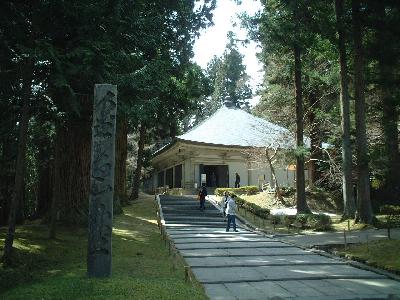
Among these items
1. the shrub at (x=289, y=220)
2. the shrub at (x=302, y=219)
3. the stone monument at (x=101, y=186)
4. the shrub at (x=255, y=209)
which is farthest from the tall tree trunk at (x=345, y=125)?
the stone monument at (x=101, y=186)

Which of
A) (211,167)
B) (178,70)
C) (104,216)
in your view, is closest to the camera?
(104,216)

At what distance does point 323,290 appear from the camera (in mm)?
7926

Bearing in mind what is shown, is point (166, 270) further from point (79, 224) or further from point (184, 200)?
point (184, 200)

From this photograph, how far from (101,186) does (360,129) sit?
13.0 m

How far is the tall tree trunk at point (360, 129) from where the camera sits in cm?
1712

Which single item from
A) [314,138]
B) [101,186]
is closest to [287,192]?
[314,138]

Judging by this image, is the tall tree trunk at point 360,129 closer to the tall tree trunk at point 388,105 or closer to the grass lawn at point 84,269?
the tall tree trunk at point 388,105

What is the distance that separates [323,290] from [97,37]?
25.9ft

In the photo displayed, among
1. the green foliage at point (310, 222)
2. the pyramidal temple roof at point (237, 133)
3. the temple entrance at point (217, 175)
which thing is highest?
the pyramidal temple roof at point (237, 133)

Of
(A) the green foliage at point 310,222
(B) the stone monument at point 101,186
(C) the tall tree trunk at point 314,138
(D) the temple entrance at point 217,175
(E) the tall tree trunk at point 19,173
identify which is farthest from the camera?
(D) the temple entrance at point 217,175

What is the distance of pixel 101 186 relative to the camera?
779cm

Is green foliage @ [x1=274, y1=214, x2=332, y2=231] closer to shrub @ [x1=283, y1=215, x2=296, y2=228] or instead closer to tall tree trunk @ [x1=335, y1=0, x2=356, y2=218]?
shrub @ [x1=283, y1=215, x2=296, y2=228]

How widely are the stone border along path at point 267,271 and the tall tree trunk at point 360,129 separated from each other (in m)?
4.43

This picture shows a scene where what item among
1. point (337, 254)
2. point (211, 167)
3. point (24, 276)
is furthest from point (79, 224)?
point (211, 167)
